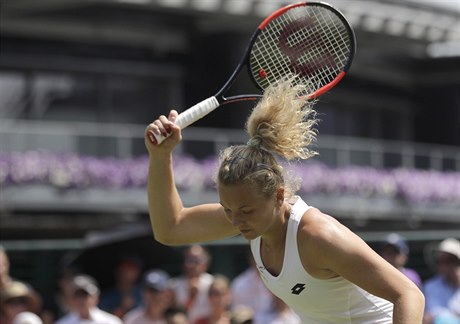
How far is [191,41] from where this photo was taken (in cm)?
2444

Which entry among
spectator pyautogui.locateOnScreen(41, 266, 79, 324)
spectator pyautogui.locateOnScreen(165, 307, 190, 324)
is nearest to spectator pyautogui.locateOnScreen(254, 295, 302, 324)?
spectator pyautogui.locateOnScreen(165, 307, 190, 324)

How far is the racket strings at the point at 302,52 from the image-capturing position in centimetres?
502

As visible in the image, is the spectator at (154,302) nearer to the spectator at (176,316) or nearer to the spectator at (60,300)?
the spectator at (176,316)

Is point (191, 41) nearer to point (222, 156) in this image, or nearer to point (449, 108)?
point (449, 108)

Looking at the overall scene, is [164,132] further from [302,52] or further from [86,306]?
[86,306]

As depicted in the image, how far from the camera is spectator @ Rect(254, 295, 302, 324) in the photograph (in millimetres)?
8645

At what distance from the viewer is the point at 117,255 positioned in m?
10.4

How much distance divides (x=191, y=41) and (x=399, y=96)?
26.3 ft

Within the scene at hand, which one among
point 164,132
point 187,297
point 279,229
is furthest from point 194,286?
point 279,229

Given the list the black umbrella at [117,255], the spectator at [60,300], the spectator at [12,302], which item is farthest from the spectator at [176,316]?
the black umbrella at [117,255]

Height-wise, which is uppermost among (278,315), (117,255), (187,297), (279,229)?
(279,229)

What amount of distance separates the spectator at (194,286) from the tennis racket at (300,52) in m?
4.10

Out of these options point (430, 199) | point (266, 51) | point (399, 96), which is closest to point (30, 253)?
point (266, 51)

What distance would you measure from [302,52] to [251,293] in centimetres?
443
